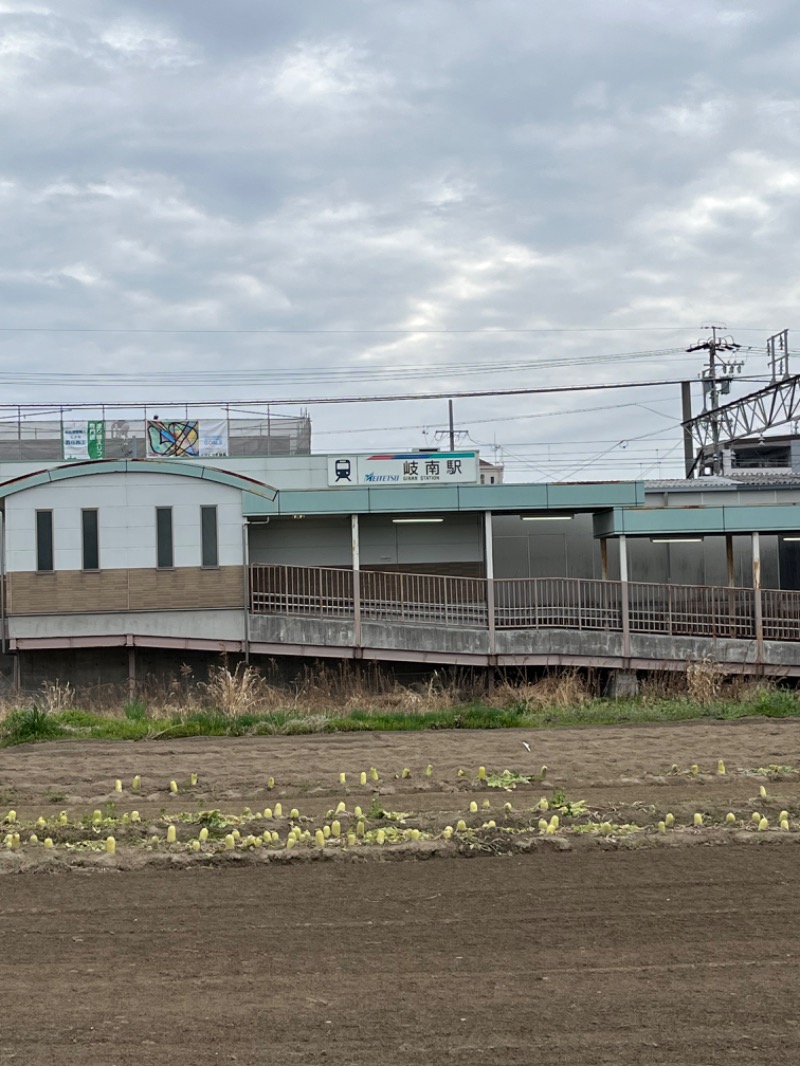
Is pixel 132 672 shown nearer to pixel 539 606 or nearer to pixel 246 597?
pixel 246 597

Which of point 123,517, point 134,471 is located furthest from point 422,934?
point 134,471

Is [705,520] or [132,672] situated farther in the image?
[705,520]

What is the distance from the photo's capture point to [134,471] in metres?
23.0

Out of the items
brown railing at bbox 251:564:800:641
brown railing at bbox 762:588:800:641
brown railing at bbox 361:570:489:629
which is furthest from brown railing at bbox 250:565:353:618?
brown railing at bbox 762:588:800:641

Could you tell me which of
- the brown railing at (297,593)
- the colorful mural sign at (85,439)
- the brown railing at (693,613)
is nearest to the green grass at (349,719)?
the brown railing at (693,613)

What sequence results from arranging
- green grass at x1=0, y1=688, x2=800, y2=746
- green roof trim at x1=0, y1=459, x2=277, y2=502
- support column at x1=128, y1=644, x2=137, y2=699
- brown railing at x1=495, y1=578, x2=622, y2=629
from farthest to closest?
green roof trim at x1=0, y1=459, x2=277, y2=502 < brown railing at x1=495, y1=578, x2=622, y2=629 < support column at x1=128, y1=644, x2=137, y2=699 < green grass at x1=0, y1=688, x2=800, y2=746

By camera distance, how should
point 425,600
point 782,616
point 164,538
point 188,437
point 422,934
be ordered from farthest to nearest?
point 188,437 → point 425,600 → point 782,616 → point 164,538 → point 422,934

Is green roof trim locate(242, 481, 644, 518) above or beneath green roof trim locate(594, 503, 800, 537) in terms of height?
above

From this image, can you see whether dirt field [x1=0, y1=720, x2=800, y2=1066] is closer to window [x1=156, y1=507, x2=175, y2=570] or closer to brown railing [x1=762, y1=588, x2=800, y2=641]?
window [x1=156, y1=507, x2=175, y2=570]

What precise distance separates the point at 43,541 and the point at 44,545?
0.08m

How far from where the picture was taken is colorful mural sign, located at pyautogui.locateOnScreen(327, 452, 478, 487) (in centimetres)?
2911

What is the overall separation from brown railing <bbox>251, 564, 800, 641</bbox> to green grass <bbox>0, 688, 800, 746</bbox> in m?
4.07

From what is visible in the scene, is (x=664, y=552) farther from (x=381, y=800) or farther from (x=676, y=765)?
(x=381, y=800)

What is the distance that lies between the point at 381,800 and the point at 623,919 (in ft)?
14.5
